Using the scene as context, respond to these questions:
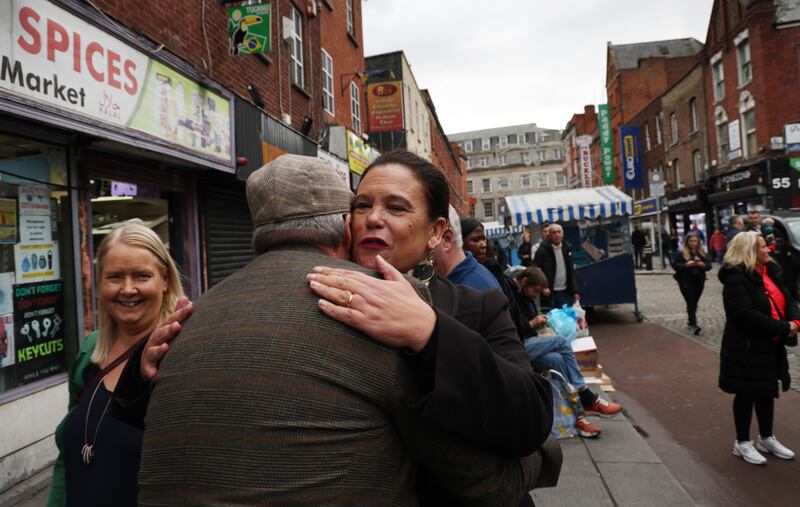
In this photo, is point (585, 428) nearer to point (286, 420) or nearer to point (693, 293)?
point (286, 420)

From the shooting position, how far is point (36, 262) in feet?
14.5

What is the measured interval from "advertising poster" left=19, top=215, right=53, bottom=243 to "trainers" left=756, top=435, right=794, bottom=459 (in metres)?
6.39

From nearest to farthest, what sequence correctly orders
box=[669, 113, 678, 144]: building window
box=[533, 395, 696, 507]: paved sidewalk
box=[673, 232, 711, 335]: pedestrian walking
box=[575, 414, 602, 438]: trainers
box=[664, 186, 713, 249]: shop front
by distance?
box=[533, 395, 696, 507]: paved sidewalk
box=[575, 414, 602, 438]: trainers
box=[673, 232, 711, 335]: pedestrian walking
box=[664, 186, 713, 249]: shop front
box=[669, 113, 678, 144]: building window

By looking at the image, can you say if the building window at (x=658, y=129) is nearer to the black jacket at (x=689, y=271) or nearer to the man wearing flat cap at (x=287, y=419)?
the black jacket at (x=689, y=271)

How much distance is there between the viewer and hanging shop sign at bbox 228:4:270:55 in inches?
281

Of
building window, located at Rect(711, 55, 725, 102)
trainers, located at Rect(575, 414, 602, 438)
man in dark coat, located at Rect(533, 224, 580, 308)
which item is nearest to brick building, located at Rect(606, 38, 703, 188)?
building window, located at Rect(711, 55, 725, 102)

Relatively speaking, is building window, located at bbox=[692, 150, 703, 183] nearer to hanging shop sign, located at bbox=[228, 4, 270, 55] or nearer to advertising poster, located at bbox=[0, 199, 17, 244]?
hanging shop sign, located at bbox=[228, 4, 270, 55]

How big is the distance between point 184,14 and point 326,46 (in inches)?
272

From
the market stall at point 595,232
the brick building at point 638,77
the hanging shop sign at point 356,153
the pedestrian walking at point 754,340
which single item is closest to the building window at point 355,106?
the hanging shop sign at point 356,153

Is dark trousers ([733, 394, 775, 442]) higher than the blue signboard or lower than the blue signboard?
lower

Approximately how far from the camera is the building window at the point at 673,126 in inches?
1207

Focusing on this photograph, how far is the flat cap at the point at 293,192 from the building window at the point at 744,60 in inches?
1077

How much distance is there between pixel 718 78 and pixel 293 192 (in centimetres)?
3043

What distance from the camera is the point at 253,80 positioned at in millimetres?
8773
